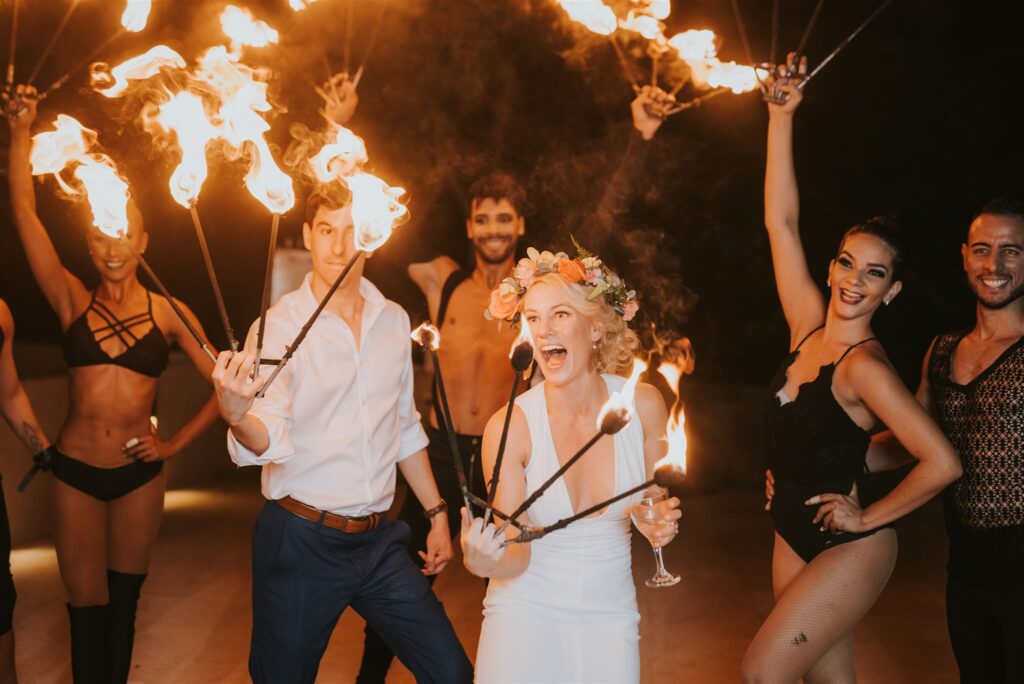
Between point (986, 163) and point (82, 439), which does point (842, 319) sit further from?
point (986, 163)

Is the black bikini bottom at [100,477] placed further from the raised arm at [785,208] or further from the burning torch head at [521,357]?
the raised arm at [785,208]

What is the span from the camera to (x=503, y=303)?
356 centimetres

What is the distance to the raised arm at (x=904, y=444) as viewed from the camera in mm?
3521

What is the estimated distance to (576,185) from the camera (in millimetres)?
8523

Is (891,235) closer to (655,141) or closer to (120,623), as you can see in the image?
(120,623)

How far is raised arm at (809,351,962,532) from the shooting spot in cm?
352

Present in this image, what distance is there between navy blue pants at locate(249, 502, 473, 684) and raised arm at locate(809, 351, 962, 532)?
1.41 metres

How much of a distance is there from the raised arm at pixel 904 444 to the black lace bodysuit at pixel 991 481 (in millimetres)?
188

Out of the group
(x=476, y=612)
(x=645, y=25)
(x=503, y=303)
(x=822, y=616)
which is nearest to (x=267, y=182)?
(x=503, y=303)

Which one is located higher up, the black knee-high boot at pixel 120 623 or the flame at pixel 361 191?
the flame at pixel 361 191

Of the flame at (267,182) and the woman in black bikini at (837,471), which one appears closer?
the flame at (267,182)

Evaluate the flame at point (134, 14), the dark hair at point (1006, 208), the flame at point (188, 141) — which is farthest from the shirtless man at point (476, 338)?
the dark hair at point (1006, 208)

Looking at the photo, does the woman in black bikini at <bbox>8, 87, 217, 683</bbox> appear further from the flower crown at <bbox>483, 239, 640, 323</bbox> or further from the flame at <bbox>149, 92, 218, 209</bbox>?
the flower crown at <bbox>483, 239, 640, 323</bbox>

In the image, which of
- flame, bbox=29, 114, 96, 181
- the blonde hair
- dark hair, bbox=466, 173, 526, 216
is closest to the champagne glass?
the blonde hair
